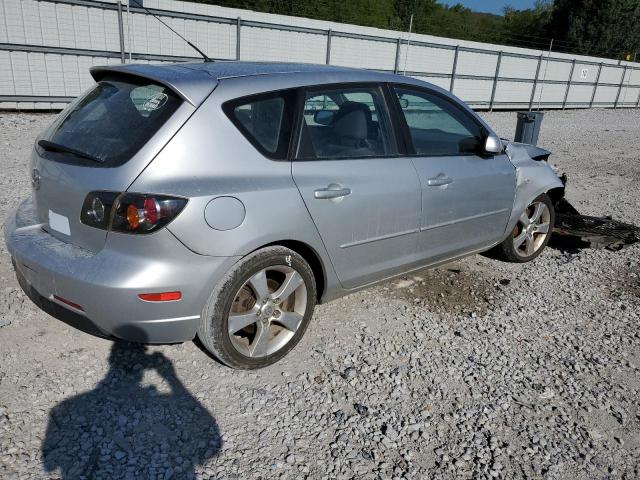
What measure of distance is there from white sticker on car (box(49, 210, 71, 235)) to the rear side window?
1.02 meters

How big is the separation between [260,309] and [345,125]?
1.31 m

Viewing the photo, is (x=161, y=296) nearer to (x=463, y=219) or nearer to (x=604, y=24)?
(x=463, y=219)

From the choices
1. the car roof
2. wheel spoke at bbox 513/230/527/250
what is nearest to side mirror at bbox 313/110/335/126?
the car roof

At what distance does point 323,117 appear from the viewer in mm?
3264

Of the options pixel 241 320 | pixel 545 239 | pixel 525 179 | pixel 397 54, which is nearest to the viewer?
pixel 241 320

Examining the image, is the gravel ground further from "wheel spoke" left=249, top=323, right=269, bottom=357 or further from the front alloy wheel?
the front alloy wheel

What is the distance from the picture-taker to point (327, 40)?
653 inches

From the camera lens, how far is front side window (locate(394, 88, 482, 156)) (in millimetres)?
3678

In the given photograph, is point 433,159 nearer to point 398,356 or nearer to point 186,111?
point 398,356

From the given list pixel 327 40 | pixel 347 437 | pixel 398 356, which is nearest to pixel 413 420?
pixel 347 437

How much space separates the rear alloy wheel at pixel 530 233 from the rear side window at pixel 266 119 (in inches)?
105

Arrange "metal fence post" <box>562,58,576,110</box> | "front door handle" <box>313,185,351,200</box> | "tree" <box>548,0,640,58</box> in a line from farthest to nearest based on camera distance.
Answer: "tree" <box>548,0,640,58</box>, "metal fence post" <box>562,58,576,110</box>, "front door handle" <box>313,185,351,200</box>

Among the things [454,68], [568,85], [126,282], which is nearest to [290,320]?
[126,282]

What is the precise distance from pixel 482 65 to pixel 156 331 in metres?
21.1
